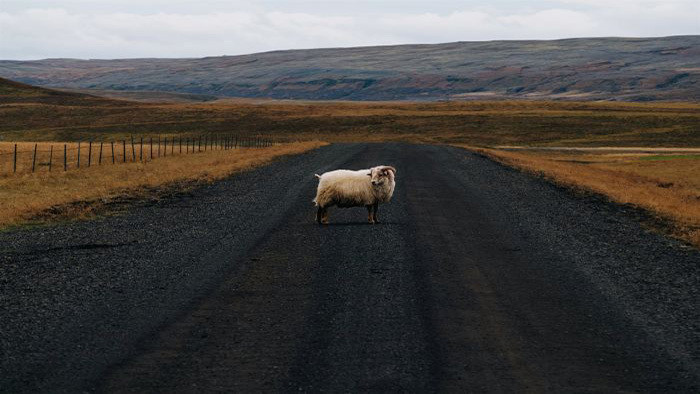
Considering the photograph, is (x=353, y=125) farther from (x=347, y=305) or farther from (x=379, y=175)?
(x=347, y=305)

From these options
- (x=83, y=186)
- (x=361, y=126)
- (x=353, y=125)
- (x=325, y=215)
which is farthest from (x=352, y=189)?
(x=353, y=125)

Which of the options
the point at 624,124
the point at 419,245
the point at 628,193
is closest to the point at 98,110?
the point at 624,124

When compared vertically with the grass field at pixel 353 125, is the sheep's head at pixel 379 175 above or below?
above

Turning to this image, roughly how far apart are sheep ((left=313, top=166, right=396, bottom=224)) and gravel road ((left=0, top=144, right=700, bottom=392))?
0.54m

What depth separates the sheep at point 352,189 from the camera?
18.8 meters

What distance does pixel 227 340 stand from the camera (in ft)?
31.2

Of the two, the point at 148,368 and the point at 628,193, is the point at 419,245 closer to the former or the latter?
the point at 148,368

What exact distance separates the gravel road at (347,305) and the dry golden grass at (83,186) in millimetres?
2989

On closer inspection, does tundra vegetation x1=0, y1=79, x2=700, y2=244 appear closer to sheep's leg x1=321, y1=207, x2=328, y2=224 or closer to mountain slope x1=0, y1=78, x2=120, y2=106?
mountain slope x1=0, y1=78, x2=120, y2=106

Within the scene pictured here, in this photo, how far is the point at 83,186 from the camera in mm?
30672

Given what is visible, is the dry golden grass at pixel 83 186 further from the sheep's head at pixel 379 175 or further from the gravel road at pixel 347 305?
the sheep's head at pixel 379 175

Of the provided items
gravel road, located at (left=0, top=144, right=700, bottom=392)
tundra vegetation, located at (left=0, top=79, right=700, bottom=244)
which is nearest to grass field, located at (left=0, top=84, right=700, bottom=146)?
tundra vegetation, located at (left=0, top=79, right=700, bottom=244)

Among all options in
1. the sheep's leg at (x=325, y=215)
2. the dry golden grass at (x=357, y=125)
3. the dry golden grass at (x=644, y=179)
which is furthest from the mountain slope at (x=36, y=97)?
the sheep's leg at (x=325, y=215)

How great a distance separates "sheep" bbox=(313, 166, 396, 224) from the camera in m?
18.8
